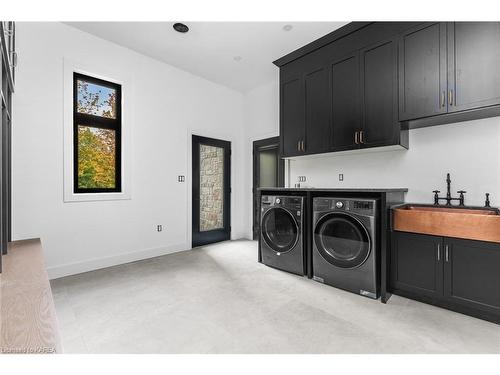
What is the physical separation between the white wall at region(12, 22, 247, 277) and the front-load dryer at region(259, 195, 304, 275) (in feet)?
5.01

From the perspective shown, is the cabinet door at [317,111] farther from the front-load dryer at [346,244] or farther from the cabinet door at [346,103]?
the front-load dryer at [346,244]

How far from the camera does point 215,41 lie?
3.30 m

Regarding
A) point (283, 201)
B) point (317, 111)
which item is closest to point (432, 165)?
point (317, 111)

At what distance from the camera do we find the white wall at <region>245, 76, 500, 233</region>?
2.34 m

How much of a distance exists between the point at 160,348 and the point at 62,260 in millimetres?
2118

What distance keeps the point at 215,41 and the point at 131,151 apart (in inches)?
74.1

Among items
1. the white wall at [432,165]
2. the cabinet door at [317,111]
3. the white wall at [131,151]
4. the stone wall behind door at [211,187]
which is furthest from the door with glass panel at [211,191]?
the cabinet door at [317,111]

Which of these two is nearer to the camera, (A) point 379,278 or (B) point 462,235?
(B) point 462,235

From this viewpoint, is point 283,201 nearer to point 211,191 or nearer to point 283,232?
point 283,232

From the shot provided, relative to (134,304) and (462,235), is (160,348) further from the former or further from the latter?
(462,235)

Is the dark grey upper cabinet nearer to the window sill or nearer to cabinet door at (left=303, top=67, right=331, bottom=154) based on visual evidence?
cabinet door at (left=303, top=67, right=331, bottom=154)

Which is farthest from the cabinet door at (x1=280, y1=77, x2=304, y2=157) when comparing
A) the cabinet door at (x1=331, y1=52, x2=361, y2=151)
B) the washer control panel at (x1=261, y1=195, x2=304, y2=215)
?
the washer control panel at (x1=261, y1=195, x2=304, y2=215)

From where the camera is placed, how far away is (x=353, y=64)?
Answer: 282cm
